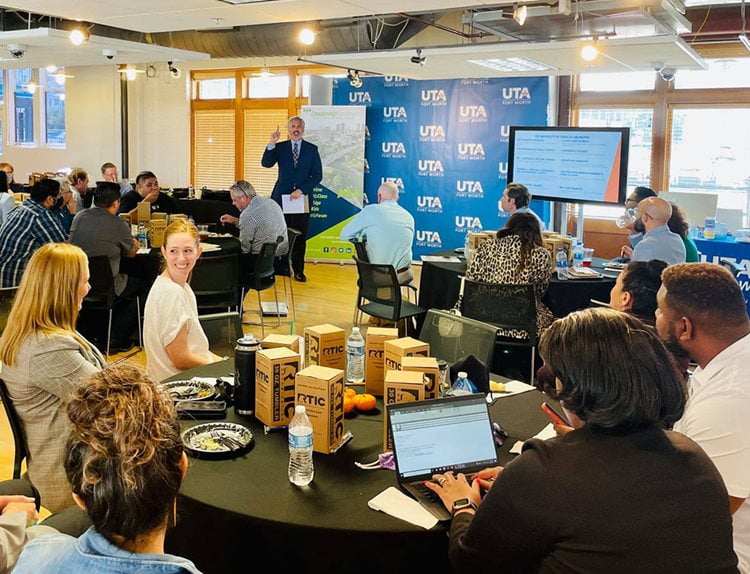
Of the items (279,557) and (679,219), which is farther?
(679,219)

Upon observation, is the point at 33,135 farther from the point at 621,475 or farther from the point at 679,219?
the point at 621,475

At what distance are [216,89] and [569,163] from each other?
24.0ft

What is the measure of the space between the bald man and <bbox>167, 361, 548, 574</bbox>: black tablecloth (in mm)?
3196

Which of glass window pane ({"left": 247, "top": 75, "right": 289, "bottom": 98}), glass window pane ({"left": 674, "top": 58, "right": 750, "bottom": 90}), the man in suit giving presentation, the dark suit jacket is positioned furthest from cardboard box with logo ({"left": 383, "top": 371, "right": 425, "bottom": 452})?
glass window pane ({"left": 247, "top": 75, "right": 289, "bottom": 98})

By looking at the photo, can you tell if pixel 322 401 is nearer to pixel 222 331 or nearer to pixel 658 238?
pixel 222 331

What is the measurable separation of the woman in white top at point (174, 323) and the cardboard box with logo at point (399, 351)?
103cm

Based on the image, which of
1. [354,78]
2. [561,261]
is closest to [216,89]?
[354,78]

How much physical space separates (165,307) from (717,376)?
219cm

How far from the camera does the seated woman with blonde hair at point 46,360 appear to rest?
2619 millimetres

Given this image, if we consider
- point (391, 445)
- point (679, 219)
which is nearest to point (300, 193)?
point (679, 219)

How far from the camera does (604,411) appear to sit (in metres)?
1.57

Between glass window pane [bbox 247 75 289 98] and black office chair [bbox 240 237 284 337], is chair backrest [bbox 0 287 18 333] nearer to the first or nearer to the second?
black office chair [bbox 240 237 284 337]

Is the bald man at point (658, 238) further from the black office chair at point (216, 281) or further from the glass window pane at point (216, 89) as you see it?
the glass window pane at point (216, 89)

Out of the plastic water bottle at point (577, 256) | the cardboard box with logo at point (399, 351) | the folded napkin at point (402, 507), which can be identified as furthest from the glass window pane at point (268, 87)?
the folded napkin at point (402, 507)
